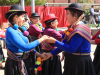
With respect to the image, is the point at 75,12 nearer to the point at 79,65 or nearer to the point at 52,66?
the point at 79,65

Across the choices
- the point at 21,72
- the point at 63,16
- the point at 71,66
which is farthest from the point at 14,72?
the point at 63,16

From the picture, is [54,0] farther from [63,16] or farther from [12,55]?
[12,55]

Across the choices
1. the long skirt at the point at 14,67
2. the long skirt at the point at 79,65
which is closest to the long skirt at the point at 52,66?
the long skirt at the point at 14,67

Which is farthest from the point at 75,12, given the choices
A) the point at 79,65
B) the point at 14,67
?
the point at 14,67

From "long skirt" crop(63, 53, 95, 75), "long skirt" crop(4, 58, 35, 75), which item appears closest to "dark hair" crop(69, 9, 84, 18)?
"long skirt" crop(63, 53, 95, 75)

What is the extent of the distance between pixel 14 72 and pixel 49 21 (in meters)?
1.46

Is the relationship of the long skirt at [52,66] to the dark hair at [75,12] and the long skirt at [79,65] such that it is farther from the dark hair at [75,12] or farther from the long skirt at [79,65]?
the dark hair at [75,12]

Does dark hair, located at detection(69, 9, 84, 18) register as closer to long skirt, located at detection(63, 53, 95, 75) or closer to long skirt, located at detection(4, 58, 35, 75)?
long skirt, located at detection(63, 53, 95, 75)

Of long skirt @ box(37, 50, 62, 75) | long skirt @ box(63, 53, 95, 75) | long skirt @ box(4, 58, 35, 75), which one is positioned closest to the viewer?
long skirt @ box(63, 53, 95, 75)

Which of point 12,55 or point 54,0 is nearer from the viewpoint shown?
point 12,55

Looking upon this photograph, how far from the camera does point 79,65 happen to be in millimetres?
2475

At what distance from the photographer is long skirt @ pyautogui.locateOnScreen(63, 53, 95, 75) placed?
2.47 metres

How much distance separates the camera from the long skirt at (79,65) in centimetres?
247

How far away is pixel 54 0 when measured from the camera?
36688 millimetres
